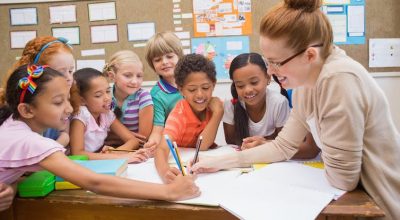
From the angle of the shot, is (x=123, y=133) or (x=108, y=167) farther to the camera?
(x=123, y=133)

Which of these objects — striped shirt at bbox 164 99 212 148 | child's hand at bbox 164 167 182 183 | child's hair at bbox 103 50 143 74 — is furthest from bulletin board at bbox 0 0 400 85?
child's hand at bbox 164 167 182 183

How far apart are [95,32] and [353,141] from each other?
265cm

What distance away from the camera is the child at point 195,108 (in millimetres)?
1542

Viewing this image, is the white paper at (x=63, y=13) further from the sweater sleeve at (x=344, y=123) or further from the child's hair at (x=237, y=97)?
the sweater sleeve at (x=344, y=123)

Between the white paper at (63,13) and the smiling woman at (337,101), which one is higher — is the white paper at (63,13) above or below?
above

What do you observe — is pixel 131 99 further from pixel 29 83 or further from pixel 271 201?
pixel 271 201

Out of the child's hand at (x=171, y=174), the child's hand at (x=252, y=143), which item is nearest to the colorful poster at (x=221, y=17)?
the child's hand at (x=252, y=143)

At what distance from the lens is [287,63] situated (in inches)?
38.0

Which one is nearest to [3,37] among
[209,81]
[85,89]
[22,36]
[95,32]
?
[22,36]

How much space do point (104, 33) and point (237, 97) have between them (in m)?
1.81

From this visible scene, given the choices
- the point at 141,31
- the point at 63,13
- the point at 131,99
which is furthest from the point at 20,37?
the point at 131,99

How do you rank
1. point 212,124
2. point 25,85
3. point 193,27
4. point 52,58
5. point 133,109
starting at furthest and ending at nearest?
point 193,27, point 133,109, point 212,124, point 52,58, point 25,85

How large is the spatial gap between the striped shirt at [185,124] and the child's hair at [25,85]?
1.92ft

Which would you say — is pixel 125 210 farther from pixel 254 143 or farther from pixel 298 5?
pixel 298 5
